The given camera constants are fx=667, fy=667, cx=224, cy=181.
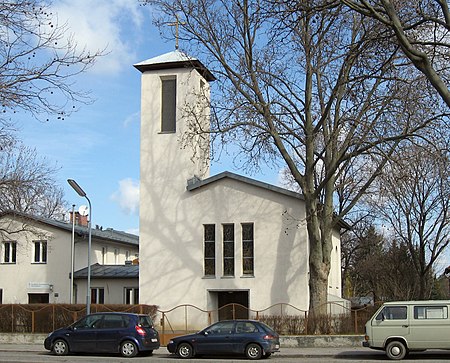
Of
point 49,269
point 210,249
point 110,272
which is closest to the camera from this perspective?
point 210,249

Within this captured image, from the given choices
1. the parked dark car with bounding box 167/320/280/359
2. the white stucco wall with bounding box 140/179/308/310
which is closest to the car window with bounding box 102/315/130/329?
the parked dark car with bounding box 167/320/280/359

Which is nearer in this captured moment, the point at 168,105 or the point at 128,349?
the point at 128,349

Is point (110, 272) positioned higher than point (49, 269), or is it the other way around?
point (49, 269)

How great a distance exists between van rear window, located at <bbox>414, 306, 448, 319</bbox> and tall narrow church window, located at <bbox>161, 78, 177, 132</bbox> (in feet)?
64.7

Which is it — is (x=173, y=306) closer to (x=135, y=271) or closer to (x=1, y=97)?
(x=135, y=271)

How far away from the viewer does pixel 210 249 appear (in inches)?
1441

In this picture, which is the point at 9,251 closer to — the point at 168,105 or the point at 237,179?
the point at 168,105

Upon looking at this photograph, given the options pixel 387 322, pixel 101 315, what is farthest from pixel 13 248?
pixel 387 322

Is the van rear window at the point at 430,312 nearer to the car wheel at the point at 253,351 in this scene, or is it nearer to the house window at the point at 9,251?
the car wheel at the point at 253,351

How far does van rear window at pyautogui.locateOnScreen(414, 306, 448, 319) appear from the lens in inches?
870

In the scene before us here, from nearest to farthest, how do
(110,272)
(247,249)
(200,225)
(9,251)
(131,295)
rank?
(247,249) → (200,225) → (131,295) → (110,272) → (9,251)

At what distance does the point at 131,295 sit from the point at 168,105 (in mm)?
12363

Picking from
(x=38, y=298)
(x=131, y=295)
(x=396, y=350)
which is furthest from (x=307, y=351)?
(x=38, y=298)

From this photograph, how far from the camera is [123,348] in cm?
2358
